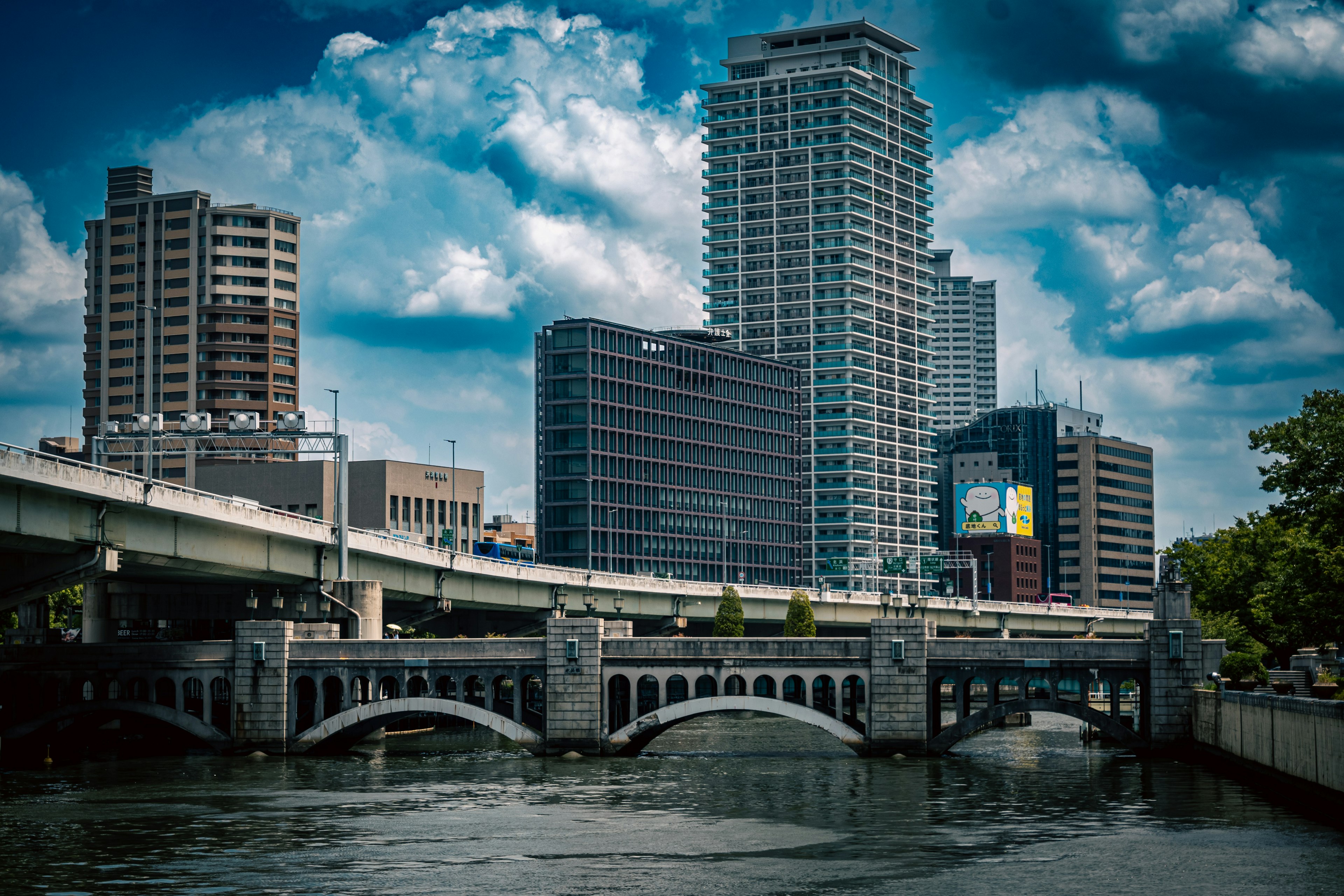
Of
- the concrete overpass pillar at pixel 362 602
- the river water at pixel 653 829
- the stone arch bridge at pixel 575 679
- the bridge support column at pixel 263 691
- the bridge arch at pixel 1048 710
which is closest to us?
the river water at pixel 653 829

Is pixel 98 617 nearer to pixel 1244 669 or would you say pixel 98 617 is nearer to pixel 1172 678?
pixel 1172 678

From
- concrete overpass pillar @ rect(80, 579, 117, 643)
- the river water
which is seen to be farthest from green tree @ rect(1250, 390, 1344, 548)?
concrete overpass pillar @ rect(80, 579, 117, 643)

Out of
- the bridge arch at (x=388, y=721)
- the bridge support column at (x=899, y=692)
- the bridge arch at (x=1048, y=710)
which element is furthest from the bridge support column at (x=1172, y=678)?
the bridge arch at (x=388, y=721)

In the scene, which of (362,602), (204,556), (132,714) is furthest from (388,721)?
(204,556)

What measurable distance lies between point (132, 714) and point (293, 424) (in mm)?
20815

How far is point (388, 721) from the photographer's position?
99625 mm

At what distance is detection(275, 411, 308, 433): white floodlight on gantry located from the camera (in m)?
105

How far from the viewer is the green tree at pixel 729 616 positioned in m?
161

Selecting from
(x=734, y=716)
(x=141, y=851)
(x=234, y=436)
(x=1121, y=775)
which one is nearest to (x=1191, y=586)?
(x=734, y=716)

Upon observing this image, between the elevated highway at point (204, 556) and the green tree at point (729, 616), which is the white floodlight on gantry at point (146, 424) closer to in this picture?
the elevated highway at point (204, 556)

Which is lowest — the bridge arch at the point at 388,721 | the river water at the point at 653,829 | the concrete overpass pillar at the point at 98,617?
the river water at the point at 653,829

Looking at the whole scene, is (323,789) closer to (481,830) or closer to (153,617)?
(481,830)

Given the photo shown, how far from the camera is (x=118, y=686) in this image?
106m

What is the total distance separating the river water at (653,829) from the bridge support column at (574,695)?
1.80 m
